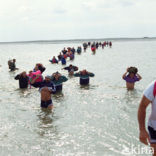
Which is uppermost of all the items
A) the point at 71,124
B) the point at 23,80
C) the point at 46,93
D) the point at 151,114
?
the point at 151,114

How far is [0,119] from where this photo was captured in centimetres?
762

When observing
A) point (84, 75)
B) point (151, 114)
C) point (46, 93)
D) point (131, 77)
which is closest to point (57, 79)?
point (84, 75)

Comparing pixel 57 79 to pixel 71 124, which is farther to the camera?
pixel 57 79

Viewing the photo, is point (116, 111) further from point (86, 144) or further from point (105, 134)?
point (86, 144)

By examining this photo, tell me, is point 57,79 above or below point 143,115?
below

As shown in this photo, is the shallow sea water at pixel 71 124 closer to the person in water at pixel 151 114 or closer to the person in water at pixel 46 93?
the person in water at pixel 46 93

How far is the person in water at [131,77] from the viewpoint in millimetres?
10969

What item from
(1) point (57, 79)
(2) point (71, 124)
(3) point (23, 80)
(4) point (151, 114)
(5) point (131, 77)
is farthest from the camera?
(3) point (23, 80)

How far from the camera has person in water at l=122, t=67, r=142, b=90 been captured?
1097cm

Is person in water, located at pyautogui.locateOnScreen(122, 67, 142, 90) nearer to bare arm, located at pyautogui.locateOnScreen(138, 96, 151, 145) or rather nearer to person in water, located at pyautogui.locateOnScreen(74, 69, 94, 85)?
person in water, located at pyautogui.locateOnScreen(74, 69, 94, 85)

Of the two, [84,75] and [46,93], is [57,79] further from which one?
[46,93]

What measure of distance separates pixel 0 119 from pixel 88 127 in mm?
2937

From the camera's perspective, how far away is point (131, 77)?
11.2 meters

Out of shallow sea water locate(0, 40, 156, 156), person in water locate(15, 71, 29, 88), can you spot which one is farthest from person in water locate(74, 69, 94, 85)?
person in water locate(15, 71, 29, 88)
